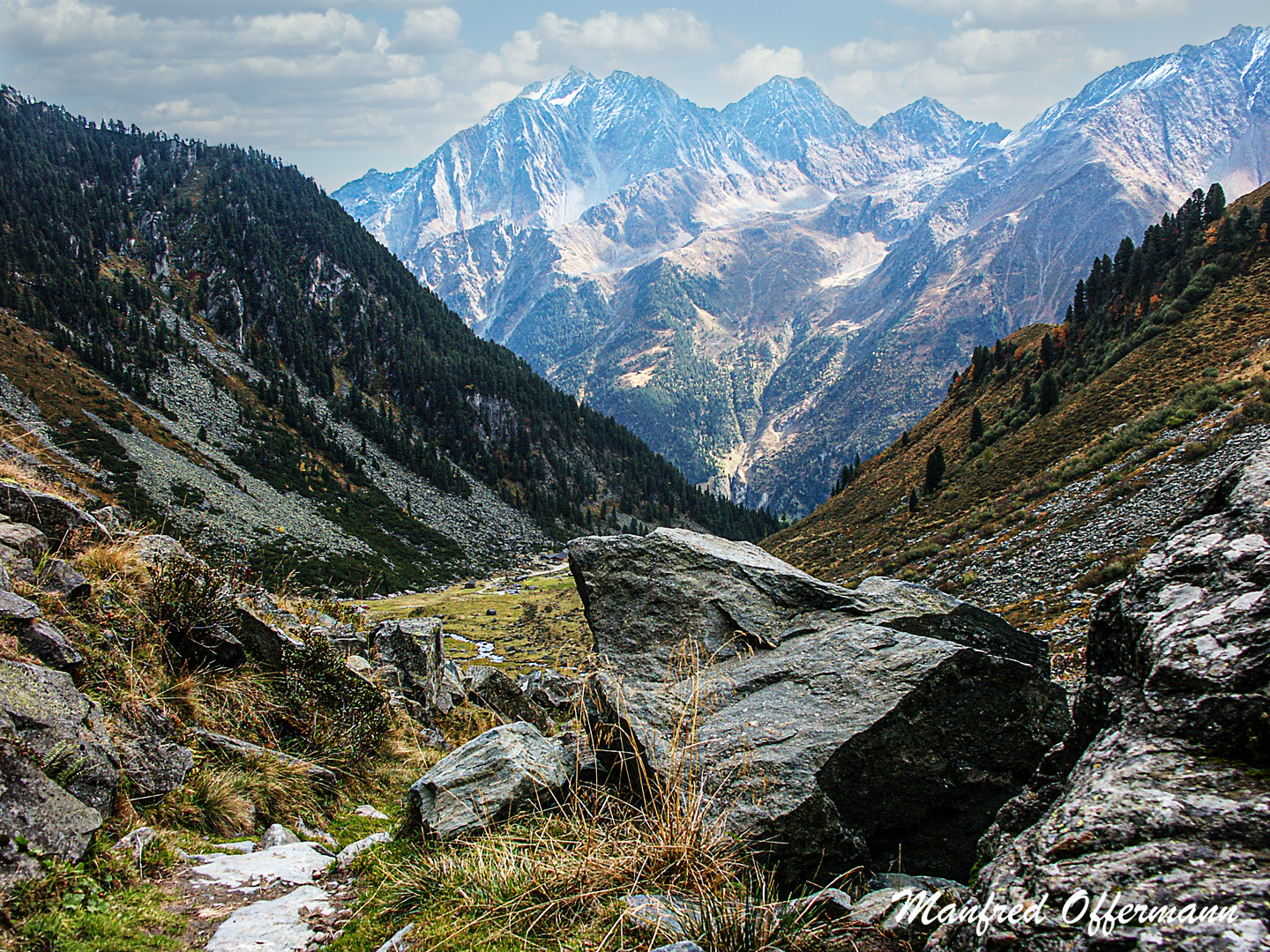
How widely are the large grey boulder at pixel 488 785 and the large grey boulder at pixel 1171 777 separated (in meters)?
4.25

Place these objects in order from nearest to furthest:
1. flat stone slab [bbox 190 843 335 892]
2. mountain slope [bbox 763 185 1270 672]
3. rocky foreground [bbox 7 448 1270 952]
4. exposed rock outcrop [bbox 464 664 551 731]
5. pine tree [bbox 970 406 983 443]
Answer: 1. rocky foreground [bbox 7 448 1270 952]
2. flat stone slab [bbox 190 843 335 892]
3. exposed rock outcrop [bbox 464 664 551 731]
4. mountain slope [bbox 763 185 1270 672]
5. pine tree [bbox 970 406 983 443]

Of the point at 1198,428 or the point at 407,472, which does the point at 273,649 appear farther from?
the point at 407,472

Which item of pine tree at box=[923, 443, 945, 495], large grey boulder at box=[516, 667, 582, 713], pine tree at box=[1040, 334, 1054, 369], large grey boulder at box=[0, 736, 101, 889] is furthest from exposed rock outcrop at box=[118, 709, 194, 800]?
pine tree at box=[1040, 334, 1054, 369]

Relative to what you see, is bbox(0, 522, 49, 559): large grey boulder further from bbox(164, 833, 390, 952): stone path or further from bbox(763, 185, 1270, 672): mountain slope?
bbox(763, 185, 1270, 672): mountain slope

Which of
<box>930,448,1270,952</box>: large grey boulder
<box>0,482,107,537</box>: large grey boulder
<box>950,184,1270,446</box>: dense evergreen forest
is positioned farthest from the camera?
<box>950,184,1270,446</box>: dense evergreen forest

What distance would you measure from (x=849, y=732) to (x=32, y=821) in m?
6.57

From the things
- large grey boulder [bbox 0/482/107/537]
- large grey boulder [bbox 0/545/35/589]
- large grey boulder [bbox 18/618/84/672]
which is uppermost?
large grey boulder [bbox 0/482/107/537]

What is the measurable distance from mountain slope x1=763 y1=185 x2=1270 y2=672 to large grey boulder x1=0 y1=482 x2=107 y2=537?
20891 millimetres

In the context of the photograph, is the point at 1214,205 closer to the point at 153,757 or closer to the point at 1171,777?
the point at 1171,777

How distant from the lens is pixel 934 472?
228 ft

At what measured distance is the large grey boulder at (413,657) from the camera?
587 inches

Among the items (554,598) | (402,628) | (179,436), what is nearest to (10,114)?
(179,436)

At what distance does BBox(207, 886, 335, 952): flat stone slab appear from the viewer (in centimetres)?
471

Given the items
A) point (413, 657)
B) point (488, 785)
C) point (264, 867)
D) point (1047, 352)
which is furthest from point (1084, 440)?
point (264, 867)
